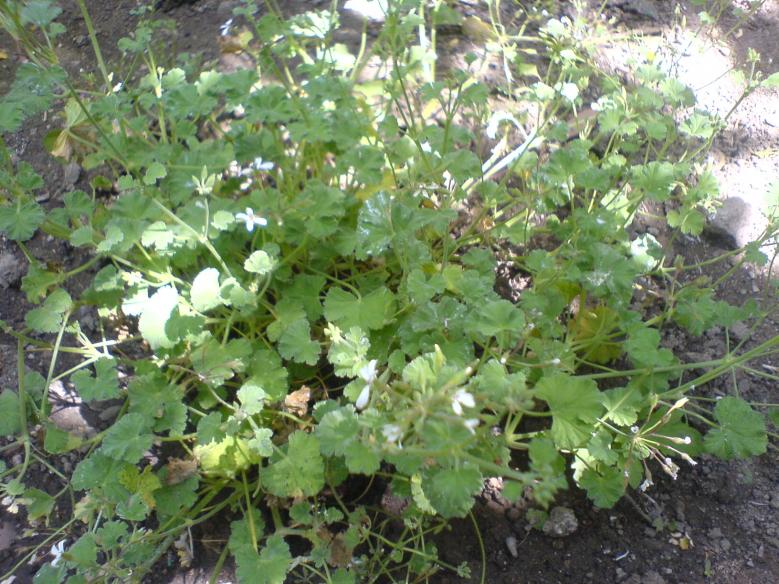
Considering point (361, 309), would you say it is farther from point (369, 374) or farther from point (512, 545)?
point (512, 545)

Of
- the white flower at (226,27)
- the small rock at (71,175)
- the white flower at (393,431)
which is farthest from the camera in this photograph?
the white flower at (226,27)

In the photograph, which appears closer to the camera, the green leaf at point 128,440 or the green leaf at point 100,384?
the green leaf at point 128,440

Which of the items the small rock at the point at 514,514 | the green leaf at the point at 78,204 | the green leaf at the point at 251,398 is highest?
the green leaf at the point at 78,204

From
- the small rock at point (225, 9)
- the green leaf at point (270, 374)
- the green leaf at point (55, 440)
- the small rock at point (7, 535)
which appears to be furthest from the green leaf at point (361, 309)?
the small rock at point (225, 9)

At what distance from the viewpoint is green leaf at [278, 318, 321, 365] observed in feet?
6.60

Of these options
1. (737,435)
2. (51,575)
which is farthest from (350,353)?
(737,435)

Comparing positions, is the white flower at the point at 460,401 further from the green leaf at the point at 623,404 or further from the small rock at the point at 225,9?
the small rock at the point at 225,9

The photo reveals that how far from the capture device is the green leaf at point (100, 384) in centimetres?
203

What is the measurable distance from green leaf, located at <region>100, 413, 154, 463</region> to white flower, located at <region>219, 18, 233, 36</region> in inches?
84.8

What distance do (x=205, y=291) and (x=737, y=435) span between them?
162cm

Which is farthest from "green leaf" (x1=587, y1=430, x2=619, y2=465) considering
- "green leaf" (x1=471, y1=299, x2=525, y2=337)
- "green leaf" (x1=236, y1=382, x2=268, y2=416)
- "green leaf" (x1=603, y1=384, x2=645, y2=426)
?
A: "green leaf" (x1=236, y1=382, x2=268, y2=416)

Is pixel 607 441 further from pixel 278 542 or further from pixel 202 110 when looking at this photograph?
pixel 202 110

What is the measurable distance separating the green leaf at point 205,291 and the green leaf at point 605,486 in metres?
1.22

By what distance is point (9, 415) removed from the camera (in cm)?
209
